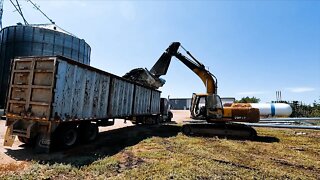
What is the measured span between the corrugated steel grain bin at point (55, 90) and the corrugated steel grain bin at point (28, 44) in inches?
653

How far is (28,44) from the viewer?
25.6m

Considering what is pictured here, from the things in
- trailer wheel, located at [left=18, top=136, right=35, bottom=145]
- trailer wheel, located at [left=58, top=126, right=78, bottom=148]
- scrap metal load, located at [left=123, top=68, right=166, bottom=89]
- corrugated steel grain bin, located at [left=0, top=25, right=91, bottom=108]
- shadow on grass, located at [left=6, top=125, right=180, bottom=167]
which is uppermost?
corrugated steel grain bin, located at [left=0, top=25, right=91, bottom=108]

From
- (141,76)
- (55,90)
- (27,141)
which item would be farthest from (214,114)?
(27,141)

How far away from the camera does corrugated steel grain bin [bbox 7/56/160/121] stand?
9.36m

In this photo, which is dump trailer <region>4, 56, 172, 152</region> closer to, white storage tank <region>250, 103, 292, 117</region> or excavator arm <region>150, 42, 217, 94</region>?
excavator arm <region>150, 42, 217, 94</region>

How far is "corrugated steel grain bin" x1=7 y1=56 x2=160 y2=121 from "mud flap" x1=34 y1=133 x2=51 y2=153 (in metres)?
0.70

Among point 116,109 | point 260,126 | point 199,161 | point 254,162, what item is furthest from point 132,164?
point 260,126

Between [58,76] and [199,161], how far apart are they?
615 centimetres

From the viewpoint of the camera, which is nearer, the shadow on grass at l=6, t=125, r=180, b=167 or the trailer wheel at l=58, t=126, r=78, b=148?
the shadow on grass at l=6, t=125, r=180, b=167

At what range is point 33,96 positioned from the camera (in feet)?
31.9

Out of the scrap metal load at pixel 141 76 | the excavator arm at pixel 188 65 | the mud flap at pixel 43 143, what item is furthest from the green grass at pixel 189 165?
the scrap metal load at pixel 141 76

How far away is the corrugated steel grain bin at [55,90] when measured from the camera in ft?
30.7

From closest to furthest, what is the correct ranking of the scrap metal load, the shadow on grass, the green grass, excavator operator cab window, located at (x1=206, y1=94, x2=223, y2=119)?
the green grass < the shadow on grass < excavator operator cab window, located at (x1=206, y1=94, x2=223, y2=119) < the scrap metal load

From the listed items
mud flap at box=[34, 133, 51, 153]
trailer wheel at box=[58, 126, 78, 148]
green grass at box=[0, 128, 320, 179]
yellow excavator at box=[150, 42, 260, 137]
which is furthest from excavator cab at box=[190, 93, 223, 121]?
mud flap at box=[34, 133, 51, 153]
